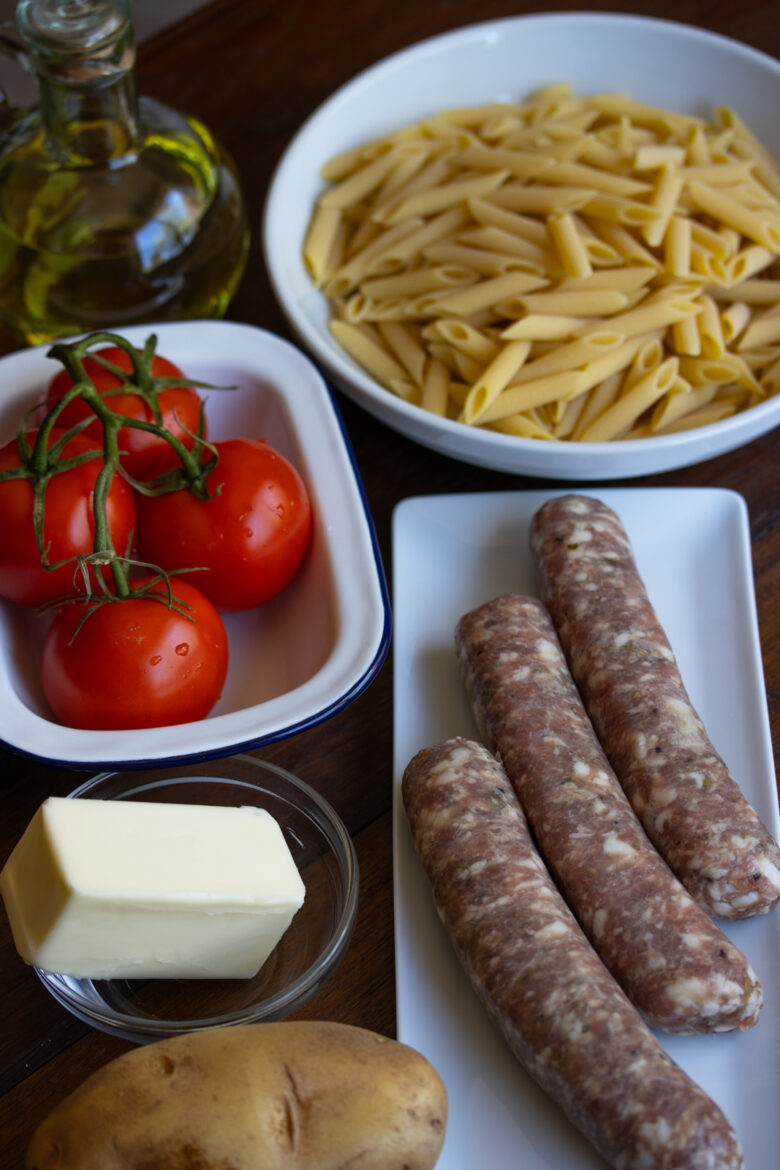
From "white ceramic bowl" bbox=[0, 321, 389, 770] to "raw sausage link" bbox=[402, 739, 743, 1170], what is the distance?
143 millimetres

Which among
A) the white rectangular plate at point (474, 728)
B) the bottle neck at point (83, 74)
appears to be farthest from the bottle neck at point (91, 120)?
the white rectangular plate at point (474, 728)

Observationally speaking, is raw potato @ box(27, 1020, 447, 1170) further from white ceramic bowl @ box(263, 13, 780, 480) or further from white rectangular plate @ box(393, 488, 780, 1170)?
white ceramic bowl @ box(263, 13, 780, 480)

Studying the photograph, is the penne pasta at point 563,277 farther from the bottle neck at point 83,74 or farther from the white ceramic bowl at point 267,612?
the bottle neck at point 83,74

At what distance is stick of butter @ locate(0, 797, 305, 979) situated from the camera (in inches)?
33.2

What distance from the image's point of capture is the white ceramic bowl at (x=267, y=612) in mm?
952

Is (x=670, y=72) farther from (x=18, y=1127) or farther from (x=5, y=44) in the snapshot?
(x=18, y=1127)

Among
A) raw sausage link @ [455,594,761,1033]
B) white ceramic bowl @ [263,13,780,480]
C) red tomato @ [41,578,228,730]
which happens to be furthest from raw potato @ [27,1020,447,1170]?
white ceramic bowl @ [263,13,780,480]

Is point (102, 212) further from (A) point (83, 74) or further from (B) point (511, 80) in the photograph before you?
(B) point (511, 80)

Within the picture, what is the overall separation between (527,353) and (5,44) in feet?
2.42

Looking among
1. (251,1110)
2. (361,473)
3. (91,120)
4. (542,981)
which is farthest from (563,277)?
(251,1110)

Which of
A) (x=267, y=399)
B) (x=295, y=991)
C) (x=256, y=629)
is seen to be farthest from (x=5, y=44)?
(x=295, y=991)

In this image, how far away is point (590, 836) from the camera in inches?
38.2

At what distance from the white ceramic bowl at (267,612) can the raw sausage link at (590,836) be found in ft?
0.47

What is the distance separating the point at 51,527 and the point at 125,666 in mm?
168
